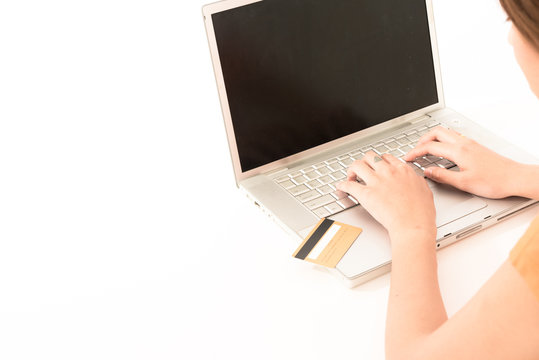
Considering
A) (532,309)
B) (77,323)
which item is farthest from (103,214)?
(532,309)

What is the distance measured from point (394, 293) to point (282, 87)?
52 cm

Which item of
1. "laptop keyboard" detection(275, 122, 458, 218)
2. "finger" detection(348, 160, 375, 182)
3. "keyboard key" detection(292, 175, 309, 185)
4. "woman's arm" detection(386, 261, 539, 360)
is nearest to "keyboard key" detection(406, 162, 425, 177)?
→ "laptop keyboard" detection(275, 122, 458, 218)

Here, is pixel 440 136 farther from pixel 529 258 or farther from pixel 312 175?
pixel 529 258

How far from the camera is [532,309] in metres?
0.69

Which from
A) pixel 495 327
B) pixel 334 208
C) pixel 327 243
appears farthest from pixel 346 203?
pixel 495 327

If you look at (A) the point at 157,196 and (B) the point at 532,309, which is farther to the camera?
(A) the point at 157,196

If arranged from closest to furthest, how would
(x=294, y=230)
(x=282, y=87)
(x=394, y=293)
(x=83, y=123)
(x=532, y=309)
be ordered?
(x=532, y=309), (x=394, y=293), (x=294, y=230), (x=282, y=87), (x=83, y=123)

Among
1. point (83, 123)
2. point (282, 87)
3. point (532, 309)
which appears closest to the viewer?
Result: point (532, 309)

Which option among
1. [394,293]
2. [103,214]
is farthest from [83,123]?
[394,293]

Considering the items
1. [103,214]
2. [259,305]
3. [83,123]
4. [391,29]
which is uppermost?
[391,29]

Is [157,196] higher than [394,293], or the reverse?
[157,196]

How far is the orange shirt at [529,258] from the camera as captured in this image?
2.29ft

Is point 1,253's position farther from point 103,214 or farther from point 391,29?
point 391,29

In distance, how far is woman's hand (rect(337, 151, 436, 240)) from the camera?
106 cm
